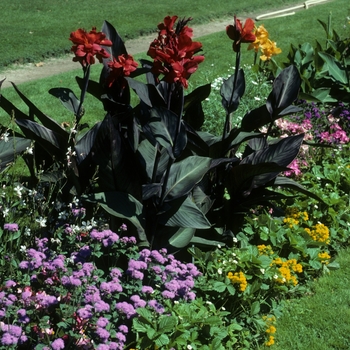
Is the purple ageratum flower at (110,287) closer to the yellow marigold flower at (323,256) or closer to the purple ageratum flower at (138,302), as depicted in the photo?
the purple ageratum flower at (138,302)

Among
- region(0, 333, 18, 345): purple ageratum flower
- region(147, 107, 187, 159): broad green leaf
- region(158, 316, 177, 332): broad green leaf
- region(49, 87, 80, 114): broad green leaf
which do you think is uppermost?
region(49, 87, 80, 114): broad green leaf

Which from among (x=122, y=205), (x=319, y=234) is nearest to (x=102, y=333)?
(x=122, y=205)

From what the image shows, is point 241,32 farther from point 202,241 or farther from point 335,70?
point 335,70

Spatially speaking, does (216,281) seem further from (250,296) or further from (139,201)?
(139,201)

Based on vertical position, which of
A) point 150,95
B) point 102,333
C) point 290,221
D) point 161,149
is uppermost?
point 150,95

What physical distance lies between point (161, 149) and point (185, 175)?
0.23 m

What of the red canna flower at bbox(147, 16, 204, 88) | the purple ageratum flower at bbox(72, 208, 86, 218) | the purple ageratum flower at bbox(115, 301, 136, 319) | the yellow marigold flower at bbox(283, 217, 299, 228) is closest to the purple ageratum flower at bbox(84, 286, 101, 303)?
the purple ageratum flower at bbox(115, 301, 136, 319)

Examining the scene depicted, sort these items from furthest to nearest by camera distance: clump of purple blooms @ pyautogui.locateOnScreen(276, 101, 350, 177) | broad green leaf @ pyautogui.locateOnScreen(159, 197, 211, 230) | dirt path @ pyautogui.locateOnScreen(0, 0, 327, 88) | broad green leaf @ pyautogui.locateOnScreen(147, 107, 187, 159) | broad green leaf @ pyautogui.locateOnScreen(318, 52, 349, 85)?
dirt path @ pyautogui.locateOnScreen(0, 0, 327, 88) < broad green leaf @ pyautogui.locateOnScreen(318, 52, 349, 85) < clump of purple blooms @ pyautogui.locateOnScreen(276, 101, 350, 177) < broad green leaf @ pyautogui.locateOnScreen(159, 197, 211, 230) < broad green leaf @ pyautogui.locateOnScreen(147, 107, 187, 159)

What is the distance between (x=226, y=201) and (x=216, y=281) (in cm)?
79

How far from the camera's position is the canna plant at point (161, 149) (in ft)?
11.3

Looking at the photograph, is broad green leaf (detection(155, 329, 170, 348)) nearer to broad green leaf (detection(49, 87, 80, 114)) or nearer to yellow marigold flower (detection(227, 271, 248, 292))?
yellow marigold flower (detection(227, 271, 248, 292))

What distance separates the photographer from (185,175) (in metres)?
3.71

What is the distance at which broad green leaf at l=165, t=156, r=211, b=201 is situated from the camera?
3.62m

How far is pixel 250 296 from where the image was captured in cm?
359
